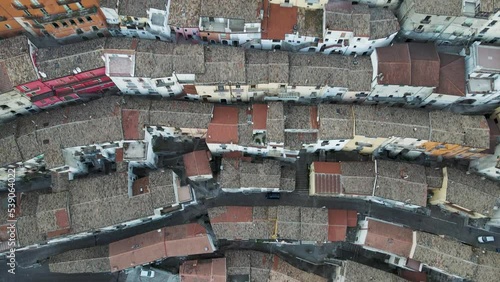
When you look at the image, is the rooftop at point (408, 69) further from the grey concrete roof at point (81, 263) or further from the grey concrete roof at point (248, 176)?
the grey concrete roof at point (81, 263)

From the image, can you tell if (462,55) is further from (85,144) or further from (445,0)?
(85,144)

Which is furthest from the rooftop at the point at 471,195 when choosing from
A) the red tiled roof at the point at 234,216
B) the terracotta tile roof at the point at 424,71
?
the red tiled roof at the point at 234,216

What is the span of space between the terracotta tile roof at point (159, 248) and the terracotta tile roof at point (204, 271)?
2.04 m

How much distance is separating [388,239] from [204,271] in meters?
29.7

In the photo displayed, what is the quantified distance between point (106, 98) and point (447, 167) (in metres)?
57.0

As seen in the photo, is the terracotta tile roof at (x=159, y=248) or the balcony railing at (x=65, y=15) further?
the terracotta tile roof at (x=159, y=248)

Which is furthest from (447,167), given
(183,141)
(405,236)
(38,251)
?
(38,251)

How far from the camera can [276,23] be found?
65.1 m

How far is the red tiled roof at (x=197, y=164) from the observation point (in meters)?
67.1

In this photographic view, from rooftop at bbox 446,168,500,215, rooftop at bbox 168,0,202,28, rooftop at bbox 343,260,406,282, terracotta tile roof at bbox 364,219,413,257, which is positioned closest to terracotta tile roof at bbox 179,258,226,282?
rooftop at bbox 343,260,406,282

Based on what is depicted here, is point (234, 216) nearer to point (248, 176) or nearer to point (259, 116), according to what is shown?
point (248, 176)

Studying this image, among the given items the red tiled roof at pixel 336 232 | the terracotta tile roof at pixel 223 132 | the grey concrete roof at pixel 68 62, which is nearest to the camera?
the grey concrete roof at pixel 68 62

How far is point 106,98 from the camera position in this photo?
217ft

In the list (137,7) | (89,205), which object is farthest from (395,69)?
(89,205)
